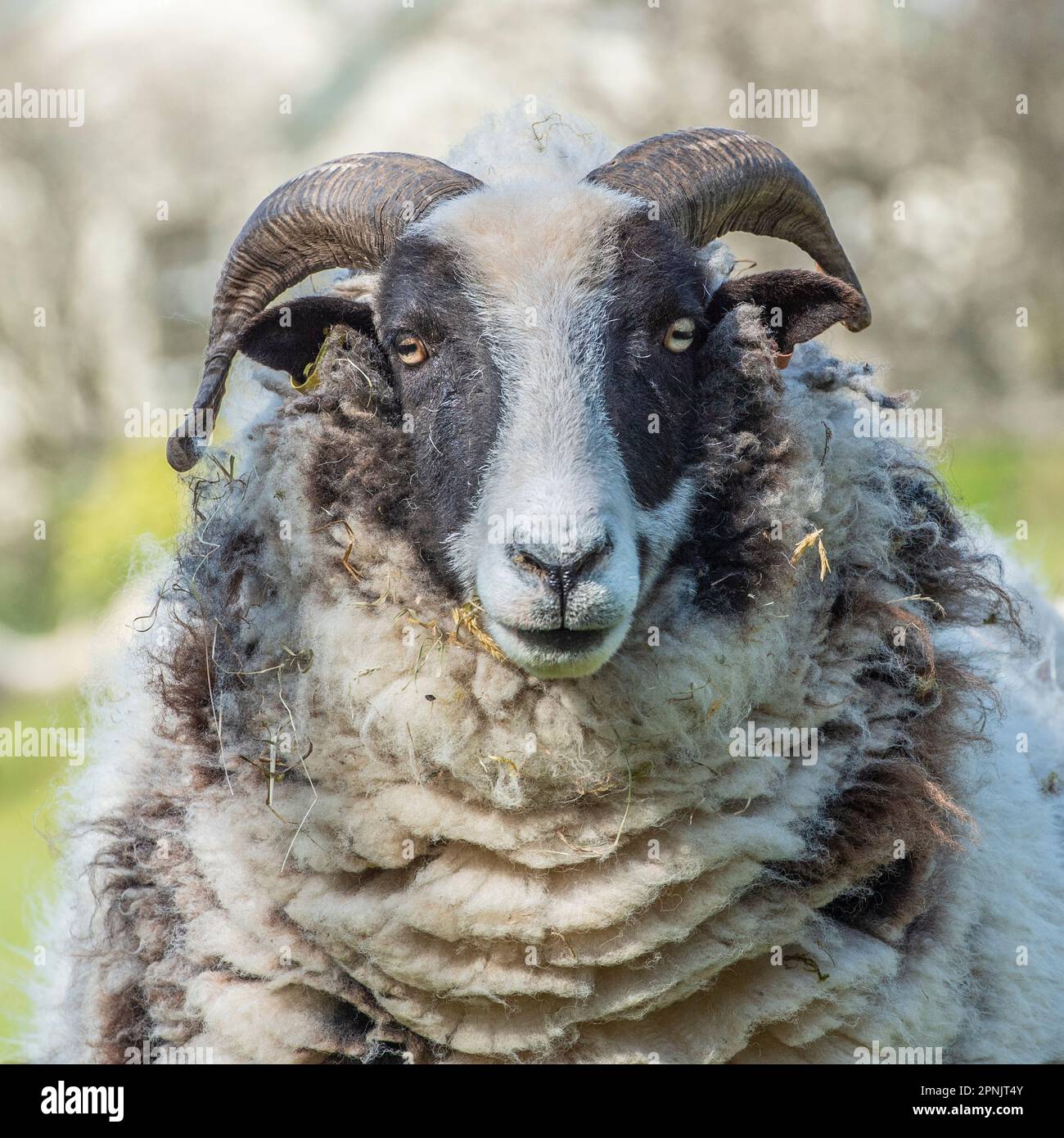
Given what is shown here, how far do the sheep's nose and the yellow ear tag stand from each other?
110cm

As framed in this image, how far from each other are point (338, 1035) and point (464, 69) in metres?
30.4

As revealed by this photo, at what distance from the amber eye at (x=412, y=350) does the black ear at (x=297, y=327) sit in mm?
208

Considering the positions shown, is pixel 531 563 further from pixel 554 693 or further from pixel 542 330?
pixel 542 330

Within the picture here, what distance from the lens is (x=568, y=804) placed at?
3518 mm

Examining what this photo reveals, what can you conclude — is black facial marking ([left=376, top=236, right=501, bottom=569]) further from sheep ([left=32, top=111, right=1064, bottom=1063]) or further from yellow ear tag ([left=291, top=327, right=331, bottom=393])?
yellow ear tag ([left=291, top=327, right=331, bottom=393])

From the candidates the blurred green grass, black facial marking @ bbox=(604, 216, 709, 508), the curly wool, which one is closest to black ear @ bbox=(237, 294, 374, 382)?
the curly wool

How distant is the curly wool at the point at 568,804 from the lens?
347 cm

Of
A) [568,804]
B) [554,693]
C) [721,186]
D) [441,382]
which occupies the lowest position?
[568,804]

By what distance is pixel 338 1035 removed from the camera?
3551 millimetres

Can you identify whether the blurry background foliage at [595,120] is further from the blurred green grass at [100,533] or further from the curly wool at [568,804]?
the curly wool at [568,804]

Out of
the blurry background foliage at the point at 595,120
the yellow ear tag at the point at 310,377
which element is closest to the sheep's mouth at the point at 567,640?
the yellow ear tag at the point at 310,377

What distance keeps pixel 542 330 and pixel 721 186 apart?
882 millimetres

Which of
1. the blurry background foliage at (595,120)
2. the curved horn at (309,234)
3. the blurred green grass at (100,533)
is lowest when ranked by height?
the curved horn at (309,234)

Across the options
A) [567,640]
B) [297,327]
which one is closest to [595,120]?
[297,327]
